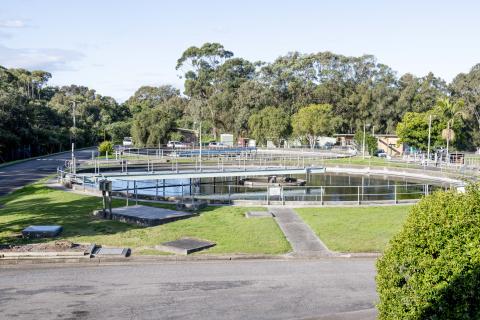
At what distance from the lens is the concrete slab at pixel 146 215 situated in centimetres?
1880

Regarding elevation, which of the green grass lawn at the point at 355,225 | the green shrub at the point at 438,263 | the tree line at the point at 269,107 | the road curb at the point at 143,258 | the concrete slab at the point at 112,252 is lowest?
the road curb at the point at 143,258

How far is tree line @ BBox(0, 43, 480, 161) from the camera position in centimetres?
6175

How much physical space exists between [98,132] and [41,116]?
19074 mm

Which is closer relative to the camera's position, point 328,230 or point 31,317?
point 31,317

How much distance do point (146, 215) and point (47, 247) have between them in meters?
5.60

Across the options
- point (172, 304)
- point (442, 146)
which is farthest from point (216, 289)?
point (442, 146)

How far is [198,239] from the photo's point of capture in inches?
632

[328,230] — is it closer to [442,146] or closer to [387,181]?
[387,181]

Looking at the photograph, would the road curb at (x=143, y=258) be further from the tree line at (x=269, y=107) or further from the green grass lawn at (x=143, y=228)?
the tree line at (x=269, y=107)

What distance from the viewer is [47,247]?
14.5 meters

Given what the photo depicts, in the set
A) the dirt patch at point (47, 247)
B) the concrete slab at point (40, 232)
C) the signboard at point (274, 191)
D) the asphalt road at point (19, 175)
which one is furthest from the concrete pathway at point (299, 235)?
the asphalt road at point (19, 175)

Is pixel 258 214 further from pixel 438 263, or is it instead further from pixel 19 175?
pixel 19 175

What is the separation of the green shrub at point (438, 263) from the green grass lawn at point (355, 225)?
854 cm

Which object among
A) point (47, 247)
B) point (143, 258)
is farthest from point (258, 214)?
point (47, 247)
